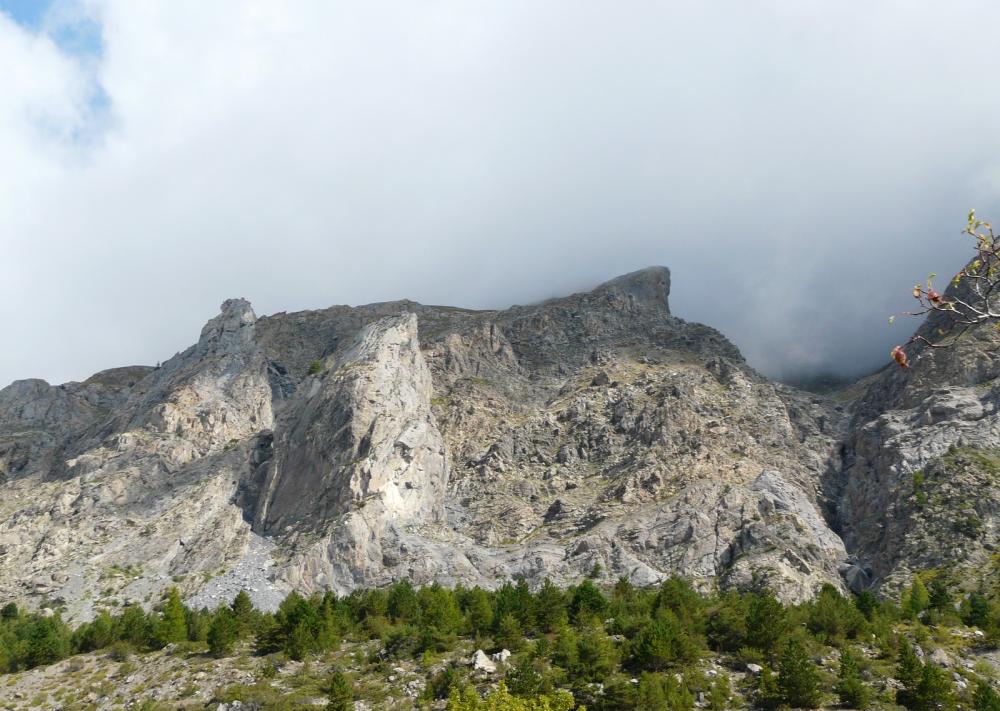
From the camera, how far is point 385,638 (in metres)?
75.9

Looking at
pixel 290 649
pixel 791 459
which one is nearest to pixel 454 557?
pixel 290 649

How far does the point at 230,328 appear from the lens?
186 m

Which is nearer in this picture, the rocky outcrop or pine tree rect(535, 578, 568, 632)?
pine tree rect(535, 578, 568, 632)

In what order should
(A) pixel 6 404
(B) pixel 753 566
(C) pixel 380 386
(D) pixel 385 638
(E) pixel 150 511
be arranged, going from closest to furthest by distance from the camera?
(D) pixel 385 638
(B) pixel 753 566
(E) pixel 150 511
(C) pixel 380 386
(A) pixel 6 404

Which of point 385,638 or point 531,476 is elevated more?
point 531,476

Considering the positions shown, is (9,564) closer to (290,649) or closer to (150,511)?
(150,511)

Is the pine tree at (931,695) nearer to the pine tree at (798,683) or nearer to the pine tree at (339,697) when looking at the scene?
the pine tree at (798,683)

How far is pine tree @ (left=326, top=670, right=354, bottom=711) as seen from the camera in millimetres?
55062

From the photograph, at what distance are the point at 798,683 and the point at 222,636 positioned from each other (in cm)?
4885

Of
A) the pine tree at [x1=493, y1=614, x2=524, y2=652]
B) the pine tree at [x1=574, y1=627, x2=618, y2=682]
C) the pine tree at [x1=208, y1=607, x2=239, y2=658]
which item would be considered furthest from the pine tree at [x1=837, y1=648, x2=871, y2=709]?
the pine tree at [x1=208, y1=607, x2=239, y2=658]

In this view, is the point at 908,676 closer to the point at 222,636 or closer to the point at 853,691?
the point at 853,691

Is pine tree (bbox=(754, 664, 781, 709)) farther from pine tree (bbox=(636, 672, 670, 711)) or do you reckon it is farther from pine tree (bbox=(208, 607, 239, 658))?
pine tree (bbox=(208, 607, 239, 658))

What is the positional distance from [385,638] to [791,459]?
293 ft

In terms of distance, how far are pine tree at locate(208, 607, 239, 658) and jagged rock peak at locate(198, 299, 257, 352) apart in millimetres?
108717
